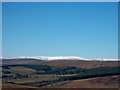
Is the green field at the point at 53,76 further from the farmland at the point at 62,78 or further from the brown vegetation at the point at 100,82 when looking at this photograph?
the brown vegetation at the point at 100,82

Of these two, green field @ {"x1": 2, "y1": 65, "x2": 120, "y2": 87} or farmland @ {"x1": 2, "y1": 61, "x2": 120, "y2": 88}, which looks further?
green field @ {"x1": 2, "y1": 65, "x2": 120, "y2": 87}

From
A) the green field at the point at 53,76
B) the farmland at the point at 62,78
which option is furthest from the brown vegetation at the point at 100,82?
the green field at the point at 53,76

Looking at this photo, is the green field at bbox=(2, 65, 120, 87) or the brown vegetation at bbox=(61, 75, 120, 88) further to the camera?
the green field at bbox=(2, 65, 120, 87)

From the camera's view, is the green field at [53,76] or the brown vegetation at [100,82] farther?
the green field at [53,76]

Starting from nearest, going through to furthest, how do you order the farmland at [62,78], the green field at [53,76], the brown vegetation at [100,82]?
the brown vegetation at [100,82] < the farmland at [62,78] < the green field at [53,76]

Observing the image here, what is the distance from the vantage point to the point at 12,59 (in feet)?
143

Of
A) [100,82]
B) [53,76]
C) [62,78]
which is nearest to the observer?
[100,82]

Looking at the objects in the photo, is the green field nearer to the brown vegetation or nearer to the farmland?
the farmland

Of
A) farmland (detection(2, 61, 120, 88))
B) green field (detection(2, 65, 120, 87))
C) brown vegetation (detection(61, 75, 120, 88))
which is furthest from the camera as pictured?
green field (detection(2, 65, 120, 87))

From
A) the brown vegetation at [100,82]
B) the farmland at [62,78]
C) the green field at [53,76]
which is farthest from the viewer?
the green field at [53,76]

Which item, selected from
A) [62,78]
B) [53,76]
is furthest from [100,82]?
[53,76]

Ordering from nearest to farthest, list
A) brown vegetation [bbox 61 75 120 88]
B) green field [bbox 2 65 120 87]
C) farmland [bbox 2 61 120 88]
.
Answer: brown vegetation [bbox 61 75 120 88] < farmland [bbox 2 61 120 88] < green field [bbox 2 65 120 87]

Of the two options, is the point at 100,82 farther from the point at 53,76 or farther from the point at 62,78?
the point at 53,76

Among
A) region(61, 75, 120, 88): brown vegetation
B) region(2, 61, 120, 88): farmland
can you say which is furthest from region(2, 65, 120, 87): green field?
region(61, 75, 120, 88): brown vegetation
